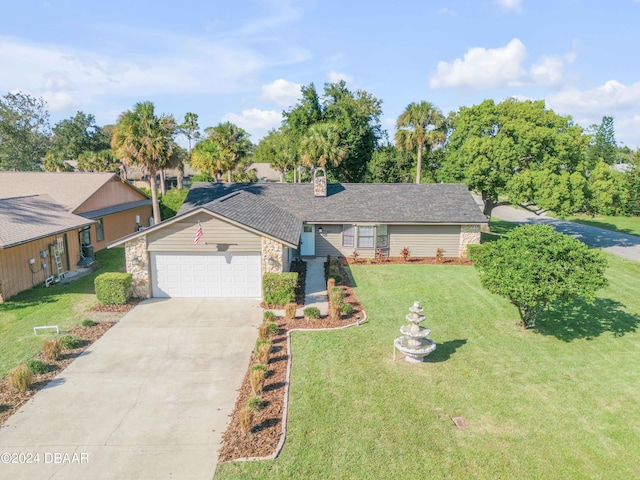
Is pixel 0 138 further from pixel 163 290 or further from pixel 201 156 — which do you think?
pixel 163 290

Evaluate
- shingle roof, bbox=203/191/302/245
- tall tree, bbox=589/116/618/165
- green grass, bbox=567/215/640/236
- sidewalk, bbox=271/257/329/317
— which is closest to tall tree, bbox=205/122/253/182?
shingle roof, bbox=203/191/302/245

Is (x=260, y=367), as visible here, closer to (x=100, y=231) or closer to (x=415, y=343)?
(x=415, y=343)

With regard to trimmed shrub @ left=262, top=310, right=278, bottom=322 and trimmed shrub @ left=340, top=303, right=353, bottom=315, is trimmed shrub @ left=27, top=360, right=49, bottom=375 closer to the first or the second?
trimmed shrub @ left=262, top=310, right=278, bottom=322

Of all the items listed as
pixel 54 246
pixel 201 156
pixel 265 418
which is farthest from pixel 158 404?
pixel 201 156

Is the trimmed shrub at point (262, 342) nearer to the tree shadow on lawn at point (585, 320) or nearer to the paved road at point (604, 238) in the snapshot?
the tree shadow on lawn at point (585, 320)

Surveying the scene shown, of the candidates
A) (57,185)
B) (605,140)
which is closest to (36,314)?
(57,185)

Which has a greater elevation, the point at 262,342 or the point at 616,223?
the point at 616,223
